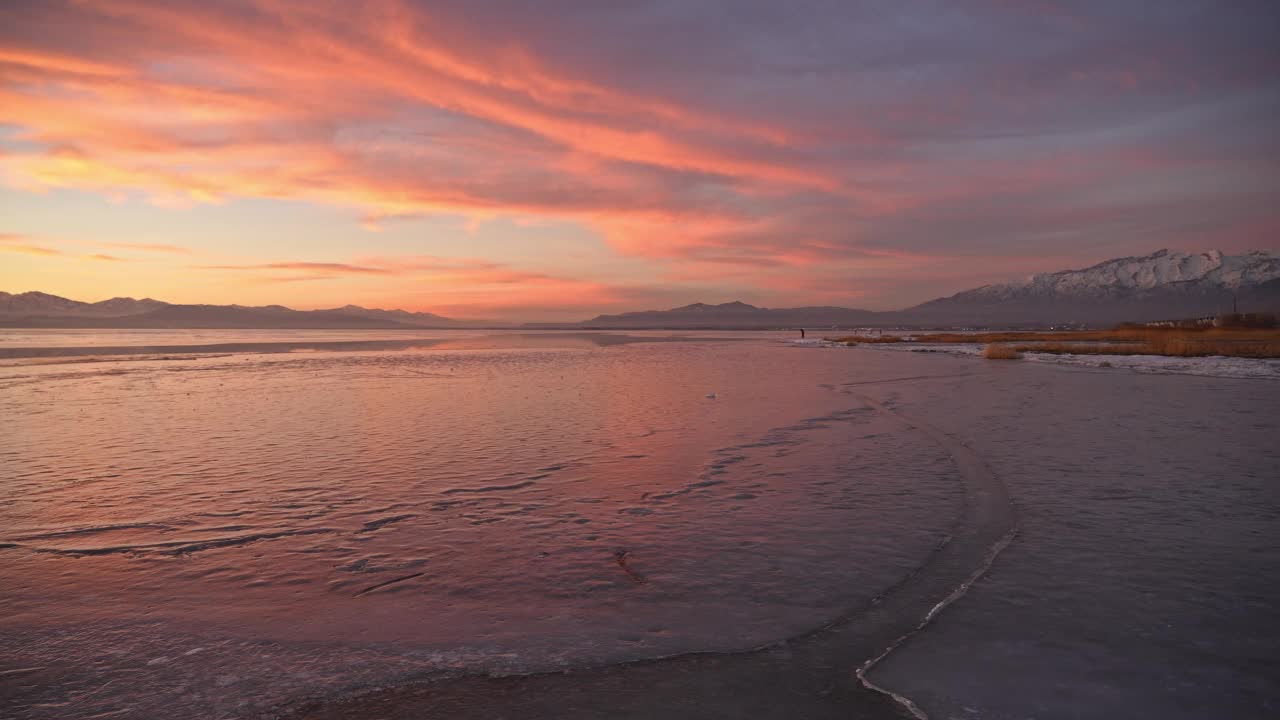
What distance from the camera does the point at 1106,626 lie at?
5.96 meters

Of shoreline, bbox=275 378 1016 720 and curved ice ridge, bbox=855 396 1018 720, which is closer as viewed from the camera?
shoreline, bbox=275 378 1016 720

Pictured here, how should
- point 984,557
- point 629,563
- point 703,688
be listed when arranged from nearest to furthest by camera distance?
point 703,688 → point 629,563 → point 984,557

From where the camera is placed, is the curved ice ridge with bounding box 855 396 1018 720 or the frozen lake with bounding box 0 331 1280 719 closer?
the curved ice ridge with bounding box 855 396 1018 720

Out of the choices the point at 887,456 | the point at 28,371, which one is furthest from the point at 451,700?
the point at 28,371

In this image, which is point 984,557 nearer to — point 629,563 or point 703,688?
point 629,563

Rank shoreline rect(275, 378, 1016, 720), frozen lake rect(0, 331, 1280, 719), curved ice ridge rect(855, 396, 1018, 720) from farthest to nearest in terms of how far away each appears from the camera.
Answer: frozen lake rect(0, 331, 1280, 719)
curved ice ridge rect(855, 396, 1018, 720)
shoreline rect(275, 378, 1016, 720)

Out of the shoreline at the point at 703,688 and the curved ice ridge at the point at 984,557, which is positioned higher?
the curved ice ridge at the point at 984,557

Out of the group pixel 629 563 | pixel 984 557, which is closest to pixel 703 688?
pixel 629 563

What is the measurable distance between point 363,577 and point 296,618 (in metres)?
1.00

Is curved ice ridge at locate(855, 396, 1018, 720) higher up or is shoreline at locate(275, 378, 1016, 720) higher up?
curved ice ridge at locate(855, 396, 1018, 720)

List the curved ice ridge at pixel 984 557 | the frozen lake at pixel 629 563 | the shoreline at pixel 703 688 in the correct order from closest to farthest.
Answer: the shoreline at pixel 703 688, the curved ice ridge at pixel 984 557, the frozen lake at pixel 629 563

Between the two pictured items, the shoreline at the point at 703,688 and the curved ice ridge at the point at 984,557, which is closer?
the shoreline at the point at 703,688

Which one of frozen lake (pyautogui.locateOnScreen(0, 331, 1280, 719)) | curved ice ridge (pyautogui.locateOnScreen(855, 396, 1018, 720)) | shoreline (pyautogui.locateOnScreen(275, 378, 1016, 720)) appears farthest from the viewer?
frozen lake (pyautogui.locateOnScreen(0, 331, 1280, 719))

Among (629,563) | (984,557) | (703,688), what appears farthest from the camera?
(984,557)
